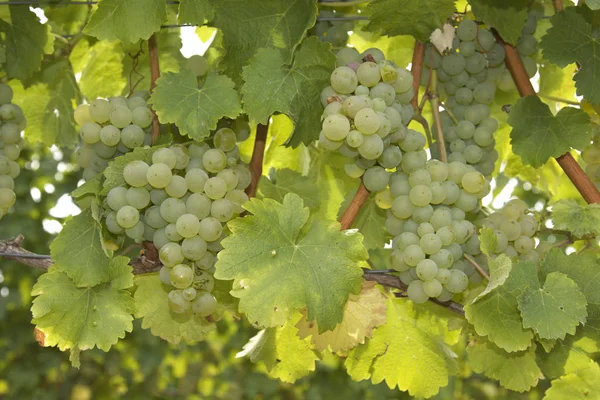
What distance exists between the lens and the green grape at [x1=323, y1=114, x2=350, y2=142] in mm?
1172

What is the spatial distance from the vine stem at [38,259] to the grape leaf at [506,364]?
609mm

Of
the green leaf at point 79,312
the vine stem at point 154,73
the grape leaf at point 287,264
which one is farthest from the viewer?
the vine stem at point 154,73

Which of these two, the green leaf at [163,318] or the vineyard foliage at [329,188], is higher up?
the vineyard foliage at [329,188]

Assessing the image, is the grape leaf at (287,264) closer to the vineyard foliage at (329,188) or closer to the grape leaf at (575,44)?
the vineyard foliage at (329,188)

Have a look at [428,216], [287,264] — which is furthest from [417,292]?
[287,264]

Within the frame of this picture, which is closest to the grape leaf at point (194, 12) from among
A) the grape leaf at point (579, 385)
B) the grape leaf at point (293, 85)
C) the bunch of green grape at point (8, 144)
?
the grape leaf at point (293, 85)

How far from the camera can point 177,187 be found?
1222 mm

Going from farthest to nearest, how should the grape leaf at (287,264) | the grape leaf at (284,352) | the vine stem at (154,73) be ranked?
the grape leaf at (284,352), the vine stem at (154,73), the grape leaf at (287,264)

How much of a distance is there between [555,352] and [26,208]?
3017 mm

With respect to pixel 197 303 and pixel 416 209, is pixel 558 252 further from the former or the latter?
pixel 197 303

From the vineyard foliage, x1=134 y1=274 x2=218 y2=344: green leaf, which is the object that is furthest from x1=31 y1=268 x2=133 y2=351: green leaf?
x1=134 y1=274 x2=218 y2=344: green leaf

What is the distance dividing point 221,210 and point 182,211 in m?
0.06

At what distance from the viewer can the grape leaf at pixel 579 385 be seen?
136cm

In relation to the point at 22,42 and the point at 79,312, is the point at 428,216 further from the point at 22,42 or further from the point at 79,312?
the point at 22,42
